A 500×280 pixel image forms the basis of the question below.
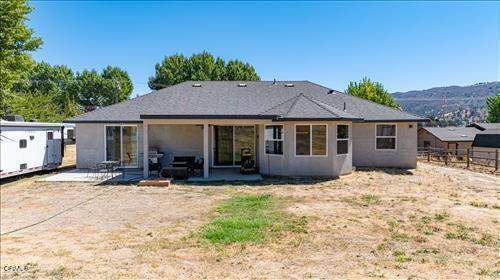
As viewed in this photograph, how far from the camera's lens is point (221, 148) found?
53.1 ft

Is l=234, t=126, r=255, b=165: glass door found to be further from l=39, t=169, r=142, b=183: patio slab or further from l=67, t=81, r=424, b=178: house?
l=39, t=169, r=142, b=183: patio slab

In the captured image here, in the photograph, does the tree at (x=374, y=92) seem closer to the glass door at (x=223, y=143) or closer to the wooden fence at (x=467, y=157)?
the wooden fence at (x=467, y=157)

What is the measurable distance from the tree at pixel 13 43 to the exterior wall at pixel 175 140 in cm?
1230

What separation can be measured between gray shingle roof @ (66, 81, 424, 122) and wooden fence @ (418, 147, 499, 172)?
16.1 feet

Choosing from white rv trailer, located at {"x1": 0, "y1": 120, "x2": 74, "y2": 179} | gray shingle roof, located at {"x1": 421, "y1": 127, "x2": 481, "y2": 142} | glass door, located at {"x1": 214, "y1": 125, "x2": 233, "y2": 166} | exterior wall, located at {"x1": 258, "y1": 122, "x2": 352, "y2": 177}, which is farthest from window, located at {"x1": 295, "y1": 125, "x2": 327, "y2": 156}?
gray shingle roof, located at {"x1": 421, "y1": 127, "x2": 481, "y2": 142}

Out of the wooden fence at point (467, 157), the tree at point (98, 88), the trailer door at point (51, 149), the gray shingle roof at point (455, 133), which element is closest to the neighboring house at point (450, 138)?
the gray shingle roof at point (455, 133)

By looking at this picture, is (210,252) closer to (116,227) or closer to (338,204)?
(116,227)

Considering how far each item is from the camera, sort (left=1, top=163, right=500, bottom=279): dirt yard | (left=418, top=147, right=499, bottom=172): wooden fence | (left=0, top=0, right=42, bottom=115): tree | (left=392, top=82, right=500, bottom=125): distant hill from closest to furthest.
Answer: (left=1, top=163, right=500, bottom=279): dirt yard < (left=392, top=82, right=500, bottom=125): distant hill < (left=418, top=147, right=499, bottom=172): wooden fence < (left=0, top=0, right=42, bottom=115): tree

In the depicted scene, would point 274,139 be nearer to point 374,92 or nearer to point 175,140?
point 175,140

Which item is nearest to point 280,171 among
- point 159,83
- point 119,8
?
point 119,8

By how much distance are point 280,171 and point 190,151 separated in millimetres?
4912

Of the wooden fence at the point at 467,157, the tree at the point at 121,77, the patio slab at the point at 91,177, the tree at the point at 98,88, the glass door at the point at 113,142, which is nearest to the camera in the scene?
the patio slab at the point at 91,177

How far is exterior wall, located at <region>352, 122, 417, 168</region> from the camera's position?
52.3 feet

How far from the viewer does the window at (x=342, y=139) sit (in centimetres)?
1364
